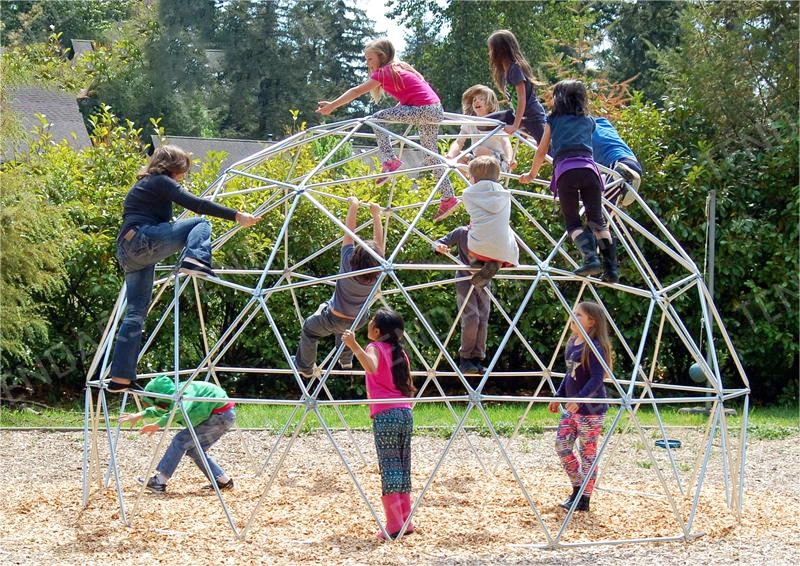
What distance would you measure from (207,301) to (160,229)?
4.91 meters

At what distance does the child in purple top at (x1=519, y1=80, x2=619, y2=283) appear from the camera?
6133mm

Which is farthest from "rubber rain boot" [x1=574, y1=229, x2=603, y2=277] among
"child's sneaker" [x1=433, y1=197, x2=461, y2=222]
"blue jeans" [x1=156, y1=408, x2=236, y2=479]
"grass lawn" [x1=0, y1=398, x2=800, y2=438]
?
"grass lawn" [x1=0, y1=398, x2=800, y2=438]

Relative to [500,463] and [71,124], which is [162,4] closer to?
[71,124]

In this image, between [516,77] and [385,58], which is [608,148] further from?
[385,58]

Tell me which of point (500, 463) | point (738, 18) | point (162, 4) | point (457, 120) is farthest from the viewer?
point (162, 4)

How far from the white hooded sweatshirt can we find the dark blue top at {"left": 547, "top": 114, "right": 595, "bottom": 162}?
0.47 m

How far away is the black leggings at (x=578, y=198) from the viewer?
20.1 ft

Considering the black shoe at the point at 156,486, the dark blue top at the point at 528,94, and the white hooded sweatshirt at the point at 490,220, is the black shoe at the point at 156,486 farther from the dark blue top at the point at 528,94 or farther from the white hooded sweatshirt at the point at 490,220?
the dark blue top at the point at 528,94

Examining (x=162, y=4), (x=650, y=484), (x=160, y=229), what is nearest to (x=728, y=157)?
(x=650, y=484)

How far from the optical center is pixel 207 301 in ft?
35.9

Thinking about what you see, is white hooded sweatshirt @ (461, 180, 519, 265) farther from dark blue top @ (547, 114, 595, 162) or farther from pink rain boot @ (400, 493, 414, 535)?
pink rain boot @ (400, 493, 414, 535)

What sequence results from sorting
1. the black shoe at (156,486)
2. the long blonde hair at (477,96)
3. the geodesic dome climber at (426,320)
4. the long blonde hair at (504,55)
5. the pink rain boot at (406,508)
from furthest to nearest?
1. the geodesic dome climber at (426,320)
2. the long blonde hair at (477,96)
3. the black shoe at (156,486)
4. the long blonde hair at (504,55)
5. the pink rain boot at (406,508)

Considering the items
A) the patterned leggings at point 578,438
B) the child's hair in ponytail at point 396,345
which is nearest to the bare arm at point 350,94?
the child's hair in ponytail at point 396,345

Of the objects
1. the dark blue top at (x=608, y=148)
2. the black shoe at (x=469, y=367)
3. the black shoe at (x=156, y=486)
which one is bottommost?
the black shoe at (x=156, y=486)
